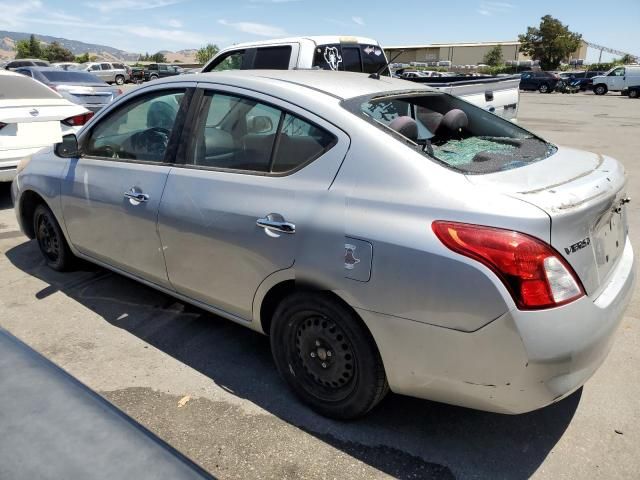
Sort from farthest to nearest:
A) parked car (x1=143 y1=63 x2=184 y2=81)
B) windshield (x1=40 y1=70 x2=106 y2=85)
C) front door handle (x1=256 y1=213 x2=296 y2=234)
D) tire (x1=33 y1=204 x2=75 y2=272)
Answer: parked car (x1=143 y1=63 x2=184 y2=81) → windshield (x1=40 y1=70 x2=106 y2=85) → tire (x1=33 y1=204 x2=75 y2=272) → front door handle (x1=256 y1=213 x2=296 y2=234)

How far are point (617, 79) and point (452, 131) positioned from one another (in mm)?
36663

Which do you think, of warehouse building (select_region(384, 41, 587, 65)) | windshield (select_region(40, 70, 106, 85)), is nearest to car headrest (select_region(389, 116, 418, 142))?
windshield (select_region(40, 70, 106, 85))

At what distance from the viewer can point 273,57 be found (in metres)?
7.22

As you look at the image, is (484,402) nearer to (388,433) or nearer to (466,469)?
(466,469)

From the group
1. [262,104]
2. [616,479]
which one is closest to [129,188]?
[262,104]

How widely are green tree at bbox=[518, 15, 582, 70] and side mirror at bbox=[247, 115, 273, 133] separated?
68487mm

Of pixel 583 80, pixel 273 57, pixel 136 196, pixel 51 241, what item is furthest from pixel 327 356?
pixel 583 80

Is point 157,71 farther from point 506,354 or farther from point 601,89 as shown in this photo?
point 506,354

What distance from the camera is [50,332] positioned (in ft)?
11.6

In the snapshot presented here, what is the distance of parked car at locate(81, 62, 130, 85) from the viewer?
40.6 m

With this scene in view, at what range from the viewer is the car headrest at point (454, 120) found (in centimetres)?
328

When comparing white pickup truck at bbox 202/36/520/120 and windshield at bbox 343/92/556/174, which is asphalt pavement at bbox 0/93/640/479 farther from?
white pickup truck at bbox 202/36/520/120

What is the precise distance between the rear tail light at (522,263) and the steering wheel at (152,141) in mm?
2035

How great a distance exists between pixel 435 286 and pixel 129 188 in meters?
2.13
